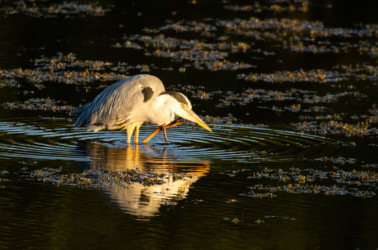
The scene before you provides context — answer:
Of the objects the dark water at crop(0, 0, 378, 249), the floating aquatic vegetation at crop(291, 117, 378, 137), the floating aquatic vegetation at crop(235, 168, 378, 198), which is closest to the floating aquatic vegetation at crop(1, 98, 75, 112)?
the dark water at crop(0, 0, 378, 249)

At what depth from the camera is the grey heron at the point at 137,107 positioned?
10734 mm

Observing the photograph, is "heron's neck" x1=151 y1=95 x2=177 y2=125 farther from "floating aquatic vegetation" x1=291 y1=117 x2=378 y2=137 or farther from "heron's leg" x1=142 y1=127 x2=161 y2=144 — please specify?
"floating aquatic vegetation" x1=291 y1=117 x2=378 y2=137

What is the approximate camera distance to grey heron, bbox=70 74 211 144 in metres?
10.7

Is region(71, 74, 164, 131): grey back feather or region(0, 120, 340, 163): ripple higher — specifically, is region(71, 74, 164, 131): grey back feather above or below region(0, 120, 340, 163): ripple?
above

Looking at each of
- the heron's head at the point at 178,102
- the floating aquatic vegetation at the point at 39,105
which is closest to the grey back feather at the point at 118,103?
the heron's head at the point at 178,102

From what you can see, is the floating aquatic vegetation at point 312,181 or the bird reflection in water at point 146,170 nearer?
the bird reflection in water at point 146,170

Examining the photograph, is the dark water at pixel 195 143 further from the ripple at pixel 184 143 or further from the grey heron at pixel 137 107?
the grey heron at pixel 137 107

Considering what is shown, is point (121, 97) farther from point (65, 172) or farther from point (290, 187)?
point (290, 187)

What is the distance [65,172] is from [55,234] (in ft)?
7.44

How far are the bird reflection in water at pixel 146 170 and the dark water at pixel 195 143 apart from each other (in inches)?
1.1

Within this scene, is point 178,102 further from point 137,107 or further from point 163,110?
point 137,107

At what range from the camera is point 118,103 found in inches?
432

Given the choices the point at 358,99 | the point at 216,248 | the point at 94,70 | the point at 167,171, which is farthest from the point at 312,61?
the point at 216,248

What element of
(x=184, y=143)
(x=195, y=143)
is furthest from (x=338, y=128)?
(x=184, y=143)
